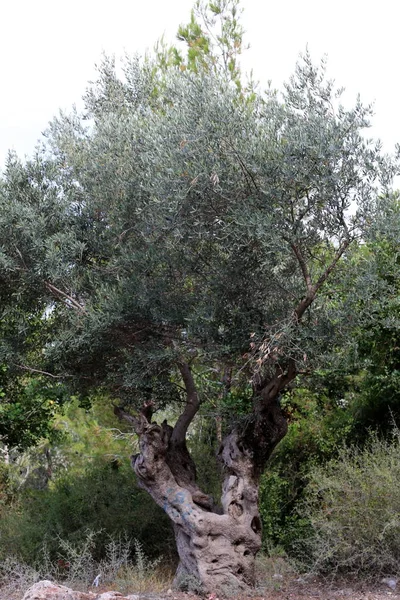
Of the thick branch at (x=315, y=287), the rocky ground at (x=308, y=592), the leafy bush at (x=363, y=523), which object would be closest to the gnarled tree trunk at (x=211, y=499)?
the rocky ground at (x=308, y=592)

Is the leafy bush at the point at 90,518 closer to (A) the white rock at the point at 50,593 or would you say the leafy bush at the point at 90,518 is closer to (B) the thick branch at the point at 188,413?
(B) the thick branch at the point at 188,413

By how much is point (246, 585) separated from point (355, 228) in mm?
4824

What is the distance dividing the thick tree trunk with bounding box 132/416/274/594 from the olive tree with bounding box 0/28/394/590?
22mm

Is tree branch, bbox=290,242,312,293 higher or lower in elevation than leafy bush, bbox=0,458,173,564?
higher

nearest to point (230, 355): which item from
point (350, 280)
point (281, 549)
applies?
point (350, 280)

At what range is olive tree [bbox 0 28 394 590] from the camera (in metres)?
8.86

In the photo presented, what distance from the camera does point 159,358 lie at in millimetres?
9820

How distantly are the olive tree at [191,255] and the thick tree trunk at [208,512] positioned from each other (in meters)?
0.02

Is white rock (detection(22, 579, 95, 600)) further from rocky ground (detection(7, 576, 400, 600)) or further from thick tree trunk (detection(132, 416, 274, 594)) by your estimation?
thick tree trunk (detection(132, 416, 274, 594))

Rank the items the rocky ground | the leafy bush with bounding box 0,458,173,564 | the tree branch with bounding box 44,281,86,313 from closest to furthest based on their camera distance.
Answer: the rocky ground
the tree branch with bounding box 44,281,86,313
the leafy bush with bounding box 0,458,173,564

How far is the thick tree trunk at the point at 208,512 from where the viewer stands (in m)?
9.85

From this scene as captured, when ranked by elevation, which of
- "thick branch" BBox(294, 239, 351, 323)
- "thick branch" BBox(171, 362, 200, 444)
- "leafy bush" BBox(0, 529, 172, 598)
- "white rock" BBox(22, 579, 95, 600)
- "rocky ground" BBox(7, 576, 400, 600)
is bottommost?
"rocky ground" BBox(7, 576, 400, 600)

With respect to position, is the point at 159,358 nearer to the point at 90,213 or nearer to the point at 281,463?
the point at 90,213

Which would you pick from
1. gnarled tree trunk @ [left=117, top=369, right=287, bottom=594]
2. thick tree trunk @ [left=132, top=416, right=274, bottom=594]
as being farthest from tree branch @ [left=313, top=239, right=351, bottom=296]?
thick tree trunk @ [left=132, top=416, right=274, bottom=594]
